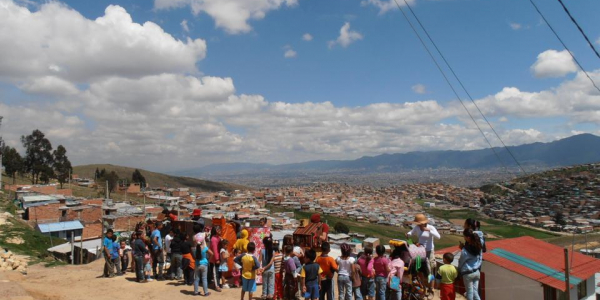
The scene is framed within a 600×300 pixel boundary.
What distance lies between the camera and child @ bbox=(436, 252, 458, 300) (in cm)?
638

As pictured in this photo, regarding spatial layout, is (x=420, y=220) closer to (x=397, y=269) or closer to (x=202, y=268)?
(x=397, y=269)

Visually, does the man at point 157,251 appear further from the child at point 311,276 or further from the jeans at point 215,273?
the child at point 311,276

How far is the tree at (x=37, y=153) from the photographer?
52.9 meters

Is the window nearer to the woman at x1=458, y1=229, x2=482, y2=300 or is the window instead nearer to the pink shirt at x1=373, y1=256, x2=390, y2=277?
the woman at x1=458, y1=229, x2=482, y2=300

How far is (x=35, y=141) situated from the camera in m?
53.3

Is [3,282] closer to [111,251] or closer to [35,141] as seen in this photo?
[111,251]

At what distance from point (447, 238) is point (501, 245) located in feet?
157

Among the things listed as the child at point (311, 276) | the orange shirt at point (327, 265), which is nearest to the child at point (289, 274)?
the child at point (311, 276)

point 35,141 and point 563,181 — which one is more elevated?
point 35,141

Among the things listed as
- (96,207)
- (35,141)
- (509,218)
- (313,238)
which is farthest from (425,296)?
(509,218)

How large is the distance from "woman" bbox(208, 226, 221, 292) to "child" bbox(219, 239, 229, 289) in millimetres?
78

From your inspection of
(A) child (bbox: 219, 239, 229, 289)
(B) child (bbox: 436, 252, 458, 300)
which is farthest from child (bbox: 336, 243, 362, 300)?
(A) child (bbox: 219, 239, 229, 289)

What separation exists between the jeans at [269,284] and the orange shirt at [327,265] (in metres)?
1.10

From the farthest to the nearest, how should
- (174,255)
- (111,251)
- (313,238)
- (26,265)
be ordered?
1. (26,265)
2. (111,251)
3. (174,255)
4. (313,238)
